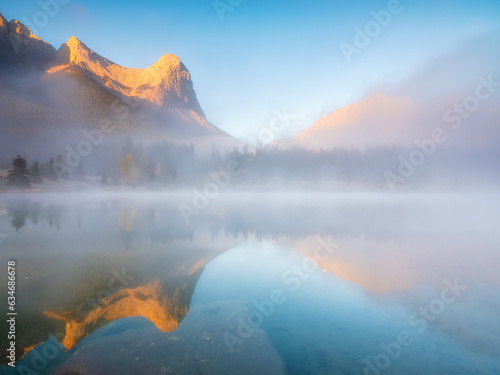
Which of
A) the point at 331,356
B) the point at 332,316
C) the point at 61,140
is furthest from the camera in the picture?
the point at 61,140

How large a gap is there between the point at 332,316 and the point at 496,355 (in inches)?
165

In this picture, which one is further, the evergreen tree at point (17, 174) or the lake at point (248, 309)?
the evergreen tree at point (17, 174)

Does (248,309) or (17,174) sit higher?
(17,174)

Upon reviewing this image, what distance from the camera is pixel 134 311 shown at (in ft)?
27.4

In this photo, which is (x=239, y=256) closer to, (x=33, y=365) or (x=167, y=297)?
(x=167, y=297)

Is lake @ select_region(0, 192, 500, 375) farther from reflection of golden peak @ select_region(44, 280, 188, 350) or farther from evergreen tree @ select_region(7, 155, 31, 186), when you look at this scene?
evergreen tree @ select_region(7, 155, 31, 186)

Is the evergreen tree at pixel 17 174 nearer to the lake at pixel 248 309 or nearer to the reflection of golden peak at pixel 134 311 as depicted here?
the lake at pixel 248 309

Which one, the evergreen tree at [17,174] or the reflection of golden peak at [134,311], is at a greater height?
the evergreen tree at [17,174]

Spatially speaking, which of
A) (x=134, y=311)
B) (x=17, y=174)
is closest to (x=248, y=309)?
(x=134, y=311)

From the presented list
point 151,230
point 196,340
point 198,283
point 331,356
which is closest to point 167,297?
point 198,283

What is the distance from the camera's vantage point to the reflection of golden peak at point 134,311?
7.19 m

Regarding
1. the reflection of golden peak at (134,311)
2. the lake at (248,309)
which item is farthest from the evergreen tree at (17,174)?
the reflection of golden peak at (134,311)

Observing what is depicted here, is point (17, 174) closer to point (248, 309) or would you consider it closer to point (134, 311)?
point (134, 311)

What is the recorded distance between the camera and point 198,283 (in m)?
11.0
